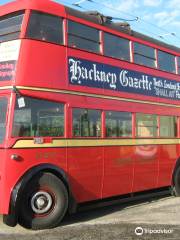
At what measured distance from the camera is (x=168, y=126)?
12508 mm

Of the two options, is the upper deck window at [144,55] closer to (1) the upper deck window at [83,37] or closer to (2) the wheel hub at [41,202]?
(1) the upper deck window at [83,37]

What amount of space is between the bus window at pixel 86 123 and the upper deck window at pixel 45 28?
1.49 metres

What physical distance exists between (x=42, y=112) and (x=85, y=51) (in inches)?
73.4

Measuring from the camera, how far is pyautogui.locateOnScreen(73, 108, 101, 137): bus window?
9.36 meters

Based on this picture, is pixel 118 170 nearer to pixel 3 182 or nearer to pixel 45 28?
pixel 3 182

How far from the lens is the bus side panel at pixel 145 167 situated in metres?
11.1

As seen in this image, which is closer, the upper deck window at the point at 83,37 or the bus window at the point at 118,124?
the upper deck window at the point at 83,37

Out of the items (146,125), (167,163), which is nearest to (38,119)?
(146,125)

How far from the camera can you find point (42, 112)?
28.6 feet

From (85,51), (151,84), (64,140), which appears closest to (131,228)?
(64,140)

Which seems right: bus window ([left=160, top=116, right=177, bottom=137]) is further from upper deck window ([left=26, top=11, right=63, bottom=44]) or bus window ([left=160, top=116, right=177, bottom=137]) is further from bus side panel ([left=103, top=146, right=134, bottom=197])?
upper deck window ([left=26, top=11, right=63, bottom=44])

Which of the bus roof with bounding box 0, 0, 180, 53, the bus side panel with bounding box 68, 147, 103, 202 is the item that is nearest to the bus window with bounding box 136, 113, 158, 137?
the bus side panel with bounding box 68, 147, 103, 202

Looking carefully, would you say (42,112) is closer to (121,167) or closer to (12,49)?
(12,49)

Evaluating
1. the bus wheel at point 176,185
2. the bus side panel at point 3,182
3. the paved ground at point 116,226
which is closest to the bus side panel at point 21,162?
the bus side panel at point 3,182
